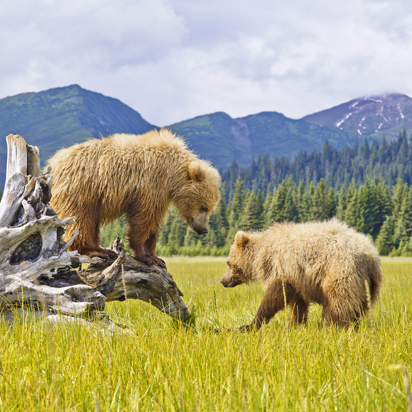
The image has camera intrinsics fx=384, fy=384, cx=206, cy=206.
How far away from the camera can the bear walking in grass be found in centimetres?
462

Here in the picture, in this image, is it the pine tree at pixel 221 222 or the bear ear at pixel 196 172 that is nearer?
the bear ear at pixel 196 172

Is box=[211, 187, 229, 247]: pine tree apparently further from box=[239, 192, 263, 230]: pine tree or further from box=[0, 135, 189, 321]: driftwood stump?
box=[0, 135, 189, 321]: driftwood stump

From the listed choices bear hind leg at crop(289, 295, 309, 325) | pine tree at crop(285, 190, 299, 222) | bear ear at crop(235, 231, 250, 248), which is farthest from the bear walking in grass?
pine tree at crop(285, 190, 299, 222)

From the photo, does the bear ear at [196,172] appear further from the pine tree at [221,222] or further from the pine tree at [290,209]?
the pine tree at [290,209]

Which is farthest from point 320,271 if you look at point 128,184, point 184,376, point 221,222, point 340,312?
point 221,222

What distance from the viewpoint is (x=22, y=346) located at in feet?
9.41

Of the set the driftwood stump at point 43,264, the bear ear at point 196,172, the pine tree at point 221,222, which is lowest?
the pine tree at point 221,222

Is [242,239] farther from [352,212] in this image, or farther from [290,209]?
[352,212]

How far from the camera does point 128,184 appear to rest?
4.91m

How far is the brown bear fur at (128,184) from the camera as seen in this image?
4.70m

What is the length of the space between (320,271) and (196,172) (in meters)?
2.08

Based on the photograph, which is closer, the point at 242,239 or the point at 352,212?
the point at 242,239

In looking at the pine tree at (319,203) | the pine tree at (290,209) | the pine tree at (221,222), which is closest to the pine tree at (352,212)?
the pine tree at (319,203)

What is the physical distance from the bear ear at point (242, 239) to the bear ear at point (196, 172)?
47.4 inches
